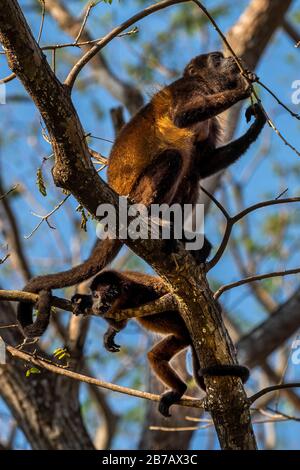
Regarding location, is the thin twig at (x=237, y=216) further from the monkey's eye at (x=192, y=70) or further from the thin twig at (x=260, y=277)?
the monkey's eye at (x=192, y=70)

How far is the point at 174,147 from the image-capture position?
5887 mm

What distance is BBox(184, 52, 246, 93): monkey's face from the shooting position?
6469 millimetres

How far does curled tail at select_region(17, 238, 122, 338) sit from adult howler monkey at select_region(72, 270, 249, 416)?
0.14 m

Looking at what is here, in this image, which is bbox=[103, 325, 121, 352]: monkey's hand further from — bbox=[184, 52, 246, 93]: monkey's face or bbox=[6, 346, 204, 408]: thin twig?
bbox=[184, 52, 246, 93]: monkey's face

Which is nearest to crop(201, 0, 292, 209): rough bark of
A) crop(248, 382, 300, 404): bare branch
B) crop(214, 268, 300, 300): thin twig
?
crop(214, 268, 300, 300): thin twig

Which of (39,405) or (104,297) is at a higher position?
(39,405)

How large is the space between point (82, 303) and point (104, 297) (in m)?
0.24

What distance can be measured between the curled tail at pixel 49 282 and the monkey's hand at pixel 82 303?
111 mm

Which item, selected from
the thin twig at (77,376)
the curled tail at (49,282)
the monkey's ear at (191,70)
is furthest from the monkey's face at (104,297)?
the monkey's ear at (191,70)

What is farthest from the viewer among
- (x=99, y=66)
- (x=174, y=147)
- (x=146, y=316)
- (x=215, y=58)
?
(x=99, y=66)

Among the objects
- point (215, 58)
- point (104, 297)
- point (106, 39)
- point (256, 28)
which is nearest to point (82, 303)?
point (104, 297)

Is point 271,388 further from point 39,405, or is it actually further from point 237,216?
point 39,405

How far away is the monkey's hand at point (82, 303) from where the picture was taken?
16.5ft
